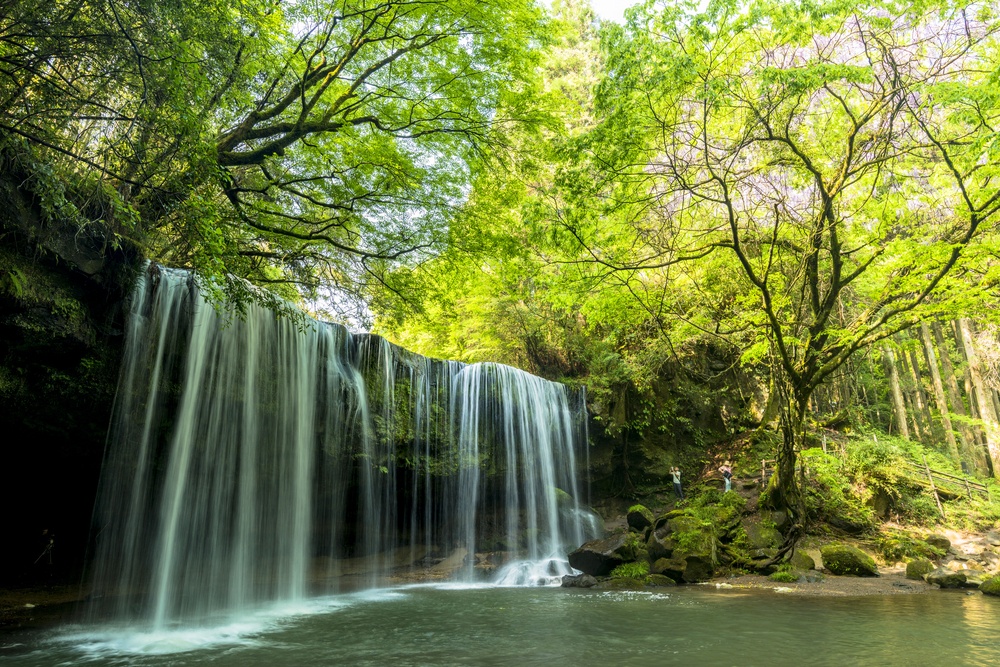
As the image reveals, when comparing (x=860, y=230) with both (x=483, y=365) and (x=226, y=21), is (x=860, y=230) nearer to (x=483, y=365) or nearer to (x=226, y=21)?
(x=483, y=365)

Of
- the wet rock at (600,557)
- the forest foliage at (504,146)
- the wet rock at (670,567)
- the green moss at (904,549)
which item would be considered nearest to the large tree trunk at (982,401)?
the green moss at (904,549)

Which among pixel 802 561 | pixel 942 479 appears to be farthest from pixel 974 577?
pixel 942 479

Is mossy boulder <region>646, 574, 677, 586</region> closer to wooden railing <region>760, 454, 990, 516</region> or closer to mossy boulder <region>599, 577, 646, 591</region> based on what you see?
mossy boulder <region>599, 577, 646, 591</region>

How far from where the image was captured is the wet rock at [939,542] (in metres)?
10.9

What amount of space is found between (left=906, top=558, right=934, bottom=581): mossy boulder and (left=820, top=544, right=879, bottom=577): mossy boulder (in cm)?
52

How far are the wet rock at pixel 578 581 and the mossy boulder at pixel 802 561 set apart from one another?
3.92 m

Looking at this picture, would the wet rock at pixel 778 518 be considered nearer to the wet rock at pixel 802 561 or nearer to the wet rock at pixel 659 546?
the wet rock at pixel 802 561

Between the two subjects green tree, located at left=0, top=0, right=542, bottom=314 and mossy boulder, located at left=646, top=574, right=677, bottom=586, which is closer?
green tree, located at left=0, top=0, right=542, bottom=314

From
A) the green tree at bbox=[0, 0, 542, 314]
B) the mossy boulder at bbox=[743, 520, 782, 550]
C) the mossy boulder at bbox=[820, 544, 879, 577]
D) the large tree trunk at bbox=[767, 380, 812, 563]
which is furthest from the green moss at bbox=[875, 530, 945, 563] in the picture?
the green tree at bbox=[0, 0, 542, 314]

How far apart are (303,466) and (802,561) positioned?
32.5ft

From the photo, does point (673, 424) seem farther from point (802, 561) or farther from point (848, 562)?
point (848, 562)

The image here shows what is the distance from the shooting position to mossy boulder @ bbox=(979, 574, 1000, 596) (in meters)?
8.16

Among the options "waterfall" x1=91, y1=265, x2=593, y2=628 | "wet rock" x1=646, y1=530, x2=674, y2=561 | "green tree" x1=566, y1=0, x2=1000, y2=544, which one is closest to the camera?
"green tree" x1=566, y1=0, x2=1000, y2=544

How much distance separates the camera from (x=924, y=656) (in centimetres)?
475
